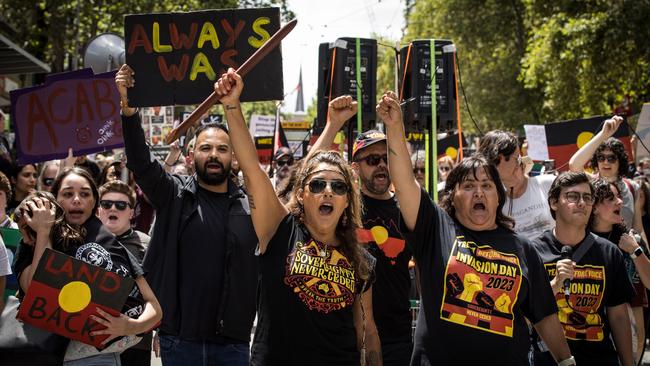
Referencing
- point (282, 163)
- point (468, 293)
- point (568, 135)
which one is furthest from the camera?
point (282, 163)

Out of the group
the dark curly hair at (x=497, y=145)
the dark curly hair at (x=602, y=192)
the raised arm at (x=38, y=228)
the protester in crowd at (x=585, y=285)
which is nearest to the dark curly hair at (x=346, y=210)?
the raised arm at (x=38, y=228)

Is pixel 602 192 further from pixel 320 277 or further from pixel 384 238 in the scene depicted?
pixel 320 277

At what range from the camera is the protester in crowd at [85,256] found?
4320 mm

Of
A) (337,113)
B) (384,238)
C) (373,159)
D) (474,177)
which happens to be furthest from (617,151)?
(474,177)

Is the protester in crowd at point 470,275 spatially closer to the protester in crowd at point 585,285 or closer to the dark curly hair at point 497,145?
the protester in crowd at point 585,285

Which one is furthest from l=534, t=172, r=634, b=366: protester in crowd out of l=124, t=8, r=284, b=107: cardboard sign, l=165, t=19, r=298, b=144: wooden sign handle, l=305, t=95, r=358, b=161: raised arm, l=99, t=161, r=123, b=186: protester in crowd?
l=99, t=161, r=123, b=186: protester in crowd

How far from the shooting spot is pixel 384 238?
5277mm

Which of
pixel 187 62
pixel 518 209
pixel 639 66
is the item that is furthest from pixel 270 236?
pixel 639 66

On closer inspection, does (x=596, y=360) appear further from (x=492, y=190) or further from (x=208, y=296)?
(x=208, y=296)

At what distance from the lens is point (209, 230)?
4.94 meters

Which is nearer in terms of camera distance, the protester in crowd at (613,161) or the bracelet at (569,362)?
the bracelet at (569,362)

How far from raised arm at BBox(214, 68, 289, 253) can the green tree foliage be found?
50.6ft

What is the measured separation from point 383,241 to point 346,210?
1.05 m

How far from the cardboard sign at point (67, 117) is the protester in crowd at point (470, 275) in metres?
3.88
